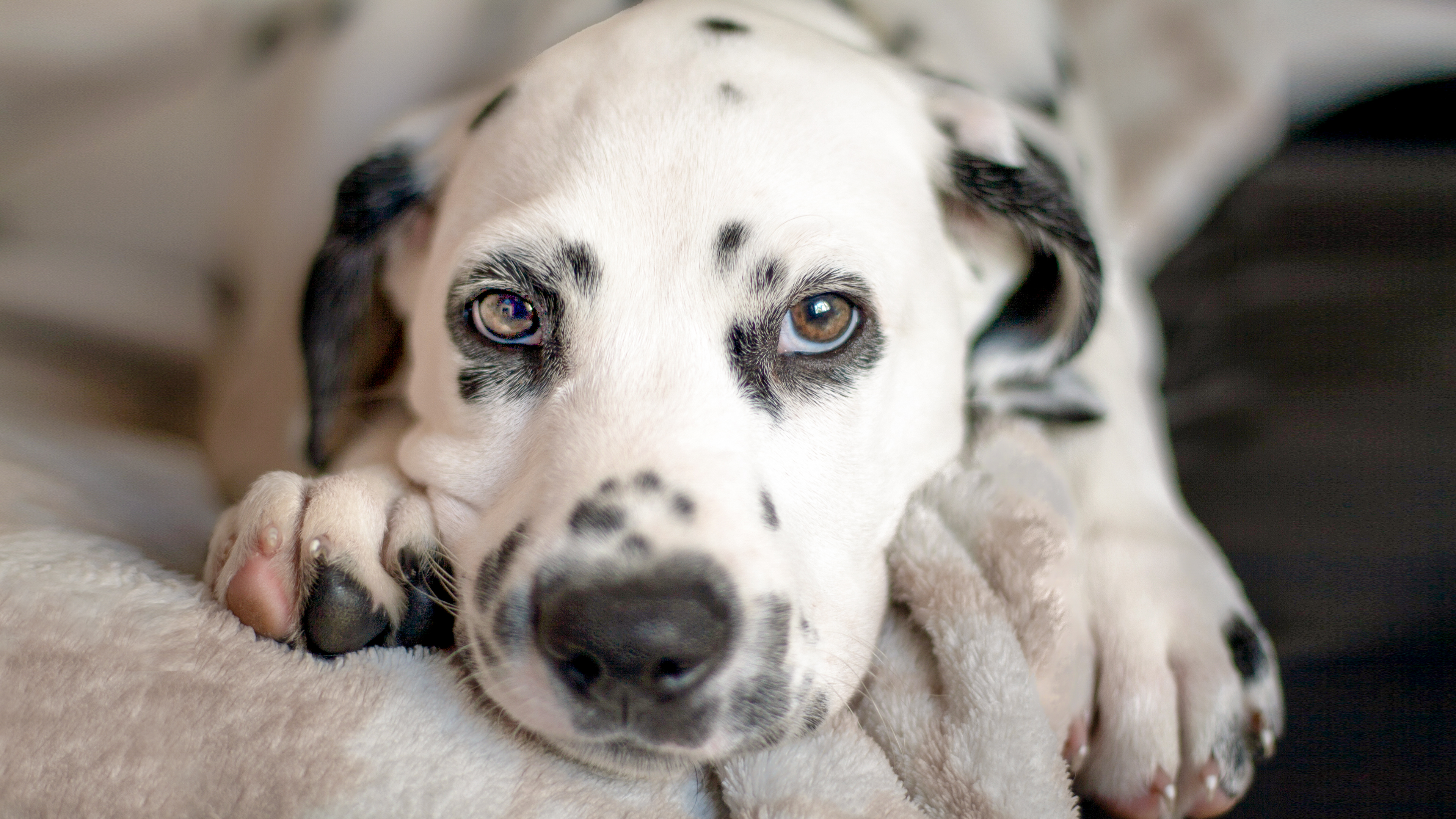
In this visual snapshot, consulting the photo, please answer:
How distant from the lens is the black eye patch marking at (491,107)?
1.72m

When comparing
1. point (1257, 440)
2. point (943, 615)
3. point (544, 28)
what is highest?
point (544, 28)

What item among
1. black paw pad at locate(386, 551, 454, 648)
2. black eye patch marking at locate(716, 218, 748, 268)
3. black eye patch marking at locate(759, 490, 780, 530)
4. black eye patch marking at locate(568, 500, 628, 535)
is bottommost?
black paw pad at locate(386, 551, 454, 648)

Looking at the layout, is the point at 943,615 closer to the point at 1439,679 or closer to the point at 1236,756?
the point at 1236,756

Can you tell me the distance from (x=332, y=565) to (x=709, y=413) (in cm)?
53

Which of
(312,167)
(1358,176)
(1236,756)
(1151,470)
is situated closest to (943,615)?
(1236,756)

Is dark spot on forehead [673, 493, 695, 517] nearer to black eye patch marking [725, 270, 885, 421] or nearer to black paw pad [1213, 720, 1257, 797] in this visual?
black eye patch marking [725, 270, 885, 421]

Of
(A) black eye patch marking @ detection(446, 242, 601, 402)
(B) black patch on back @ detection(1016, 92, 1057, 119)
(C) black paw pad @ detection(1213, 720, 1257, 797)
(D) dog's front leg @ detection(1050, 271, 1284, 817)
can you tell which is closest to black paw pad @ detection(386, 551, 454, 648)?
(A) black eye patch marking @ detection(446, 242, 601, 402)

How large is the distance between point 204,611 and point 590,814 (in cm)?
53

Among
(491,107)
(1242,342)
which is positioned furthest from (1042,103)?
(491,107)

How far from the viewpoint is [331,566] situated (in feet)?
4.11

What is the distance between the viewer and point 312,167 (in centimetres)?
238

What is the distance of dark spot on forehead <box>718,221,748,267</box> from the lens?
1448 millimetres

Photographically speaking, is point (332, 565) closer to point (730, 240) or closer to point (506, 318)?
point (506, 318)

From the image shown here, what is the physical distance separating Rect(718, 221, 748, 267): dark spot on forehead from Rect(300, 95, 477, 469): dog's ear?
2.08 feet
